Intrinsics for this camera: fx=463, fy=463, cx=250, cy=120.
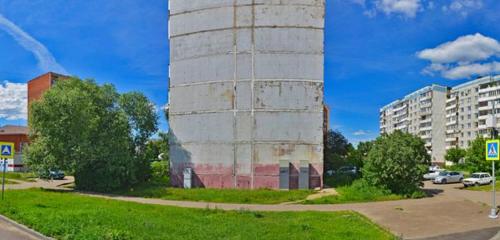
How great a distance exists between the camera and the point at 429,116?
12975cm

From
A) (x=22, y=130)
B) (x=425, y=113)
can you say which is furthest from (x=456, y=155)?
(x=22, y=130)

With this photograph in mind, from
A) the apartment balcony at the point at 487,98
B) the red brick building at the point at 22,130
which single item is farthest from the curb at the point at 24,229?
the apartment balcony at the point at 487,98

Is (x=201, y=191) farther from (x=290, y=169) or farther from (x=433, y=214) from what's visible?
(x=433, y=214)

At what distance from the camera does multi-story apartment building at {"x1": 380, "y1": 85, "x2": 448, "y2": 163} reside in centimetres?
12531

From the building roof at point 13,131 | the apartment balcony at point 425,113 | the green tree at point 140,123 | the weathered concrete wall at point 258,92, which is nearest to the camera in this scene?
the weathered concrete wall at point 258,92

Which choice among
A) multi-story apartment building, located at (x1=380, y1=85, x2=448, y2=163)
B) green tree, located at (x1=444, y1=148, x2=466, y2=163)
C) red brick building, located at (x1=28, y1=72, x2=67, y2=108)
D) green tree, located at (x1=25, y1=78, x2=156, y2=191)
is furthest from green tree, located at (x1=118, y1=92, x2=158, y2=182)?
multi-story apartment building, located at (x1=380, y1=85, x2=448, y2=163)

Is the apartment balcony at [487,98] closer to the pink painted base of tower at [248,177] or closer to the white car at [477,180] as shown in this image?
the white car at [477,180]

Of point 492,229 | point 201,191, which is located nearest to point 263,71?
point 201,191

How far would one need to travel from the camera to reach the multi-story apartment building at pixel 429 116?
125312 millimetres

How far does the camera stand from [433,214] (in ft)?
70.4

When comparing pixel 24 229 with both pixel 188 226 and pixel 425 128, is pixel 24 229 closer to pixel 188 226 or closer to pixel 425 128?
pixel 188 226

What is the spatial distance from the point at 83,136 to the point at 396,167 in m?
22.5

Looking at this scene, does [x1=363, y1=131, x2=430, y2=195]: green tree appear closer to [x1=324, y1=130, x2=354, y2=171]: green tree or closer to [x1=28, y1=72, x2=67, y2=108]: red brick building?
[x1=324, y1=130, x2=354, y2=171]: green tree

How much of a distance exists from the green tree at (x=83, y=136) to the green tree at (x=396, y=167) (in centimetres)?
1855
